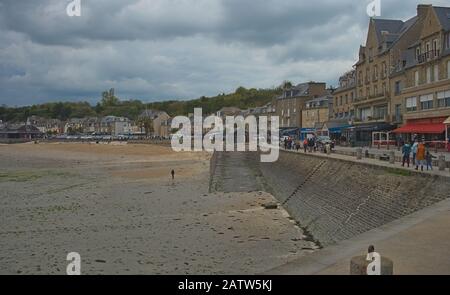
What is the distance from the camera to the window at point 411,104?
36166mm

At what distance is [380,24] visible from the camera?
47125 millimetres

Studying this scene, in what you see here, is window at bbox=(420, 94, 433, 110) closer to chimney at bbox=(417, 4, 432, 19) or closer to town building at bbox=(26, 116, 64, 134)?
chimney at bbox=(417, 4, 432, 19)

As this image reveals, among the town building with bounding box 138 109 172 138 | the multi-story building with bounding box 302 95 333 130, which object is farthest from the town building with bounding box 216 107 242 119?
the multi-story building with bounding box 302 95 333 130

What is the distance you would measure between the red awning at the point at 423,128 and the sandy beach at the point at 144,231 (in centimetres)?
1424

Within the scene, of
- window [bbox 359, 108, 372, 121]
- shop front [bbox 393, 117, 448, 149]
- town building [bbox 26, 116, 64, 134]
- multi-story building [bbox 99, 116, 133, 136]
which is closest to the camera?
shop front [bbox 393, 117, 448, 149]

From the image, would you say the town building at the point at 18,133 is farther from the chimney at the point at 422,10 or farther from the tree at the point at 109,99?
the chimney at the point at 422,10

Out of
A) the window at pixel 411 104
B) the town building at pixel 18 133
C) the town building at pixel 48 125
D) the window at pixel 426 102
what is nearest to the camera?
the window at pixel 426 102

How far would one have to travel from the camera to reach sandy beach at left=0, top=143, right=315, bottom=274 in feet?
40.0

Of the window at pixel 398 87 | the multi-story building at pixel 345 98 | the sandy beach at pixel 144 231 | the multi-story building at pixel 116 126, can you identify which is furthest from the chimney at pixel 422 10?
the multi-story building at pixel 116 126

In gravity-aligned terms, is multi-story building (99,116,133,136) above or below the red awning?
above

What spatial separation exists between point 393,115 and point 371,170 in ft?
79.3

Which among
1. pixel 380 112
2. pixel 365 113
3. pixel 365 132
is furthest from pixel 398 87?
pixel 365 113

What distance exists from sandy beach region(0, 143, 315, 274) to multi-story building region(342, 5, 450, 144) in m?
17.2
